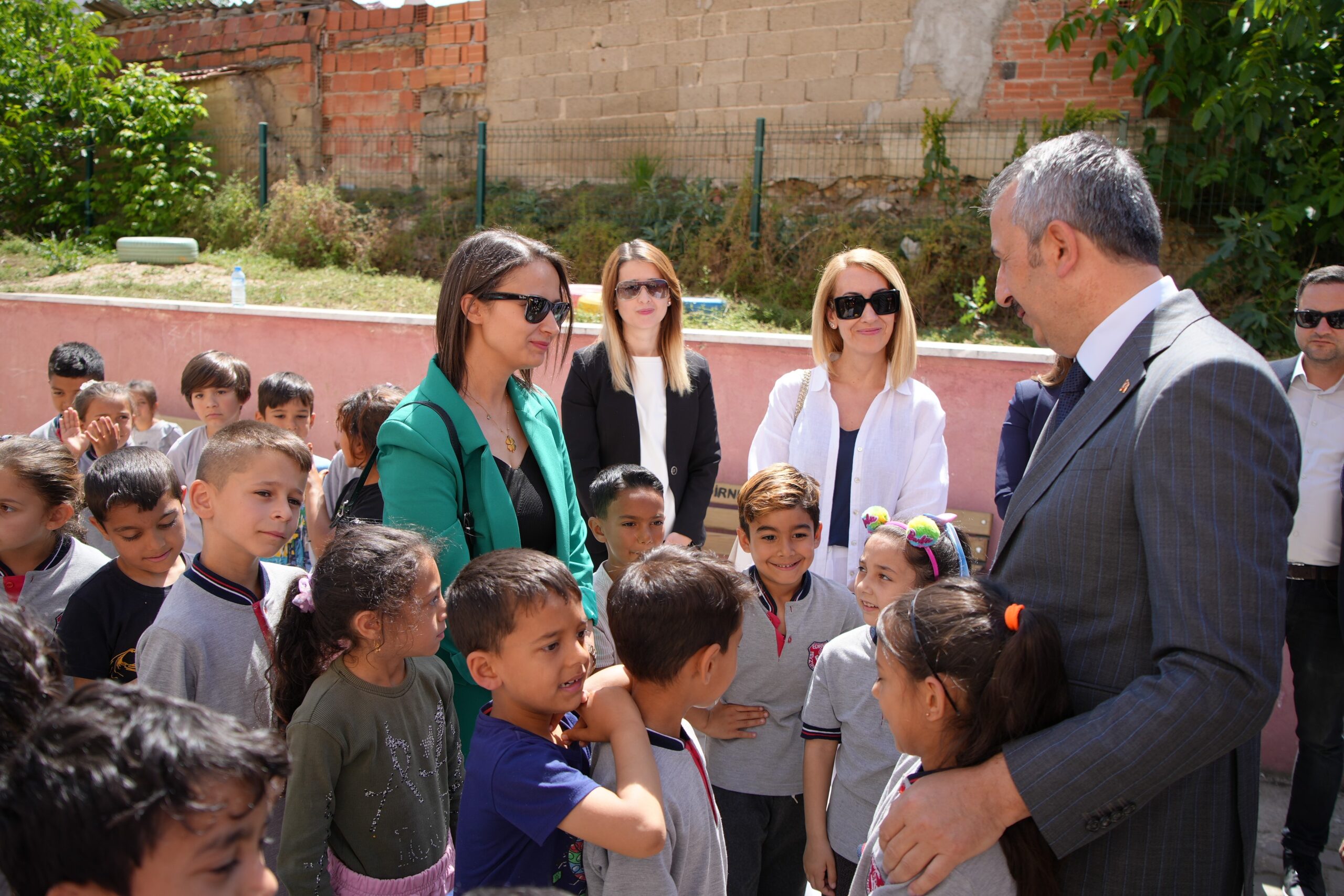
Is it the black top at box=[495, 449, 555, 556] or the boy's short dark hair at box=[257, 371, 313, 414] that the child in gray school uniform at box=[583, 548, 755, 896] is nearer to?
the black top at box=[495, 449, 555, 556]

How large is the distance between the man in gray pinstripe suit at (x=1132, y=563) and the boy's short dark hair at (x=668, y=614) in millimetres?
503

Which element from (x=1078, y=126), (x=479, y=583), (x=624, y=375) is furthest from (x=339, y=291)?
(x=479, y=583)

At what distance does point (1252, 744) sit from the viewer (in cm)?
157

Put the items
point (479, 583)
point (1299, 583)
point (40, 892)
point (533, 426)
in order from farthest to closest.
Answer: point (1299, 583)
point (533, 426)
point (479, 583)
point (40, 892)

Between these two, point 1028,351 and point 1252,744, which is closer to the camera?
point 1252,744

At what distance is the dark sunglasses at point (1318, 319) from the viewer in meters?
3.32

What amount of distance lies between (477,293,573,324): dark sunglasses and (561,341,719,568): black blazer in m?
1.29

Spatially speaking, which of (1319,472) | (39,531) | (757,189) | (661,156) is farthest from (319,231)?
(1319,472)

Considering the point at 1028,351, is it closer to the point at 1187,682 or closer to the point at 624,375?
the point at 624,375

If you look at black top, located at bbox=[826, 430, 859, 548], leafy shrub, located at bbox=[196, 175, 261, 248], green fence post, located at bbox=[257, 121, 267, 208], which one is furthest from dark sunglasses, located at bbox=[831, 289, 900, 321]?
green fence post, located at bbox=[257, 121, 267, 208]

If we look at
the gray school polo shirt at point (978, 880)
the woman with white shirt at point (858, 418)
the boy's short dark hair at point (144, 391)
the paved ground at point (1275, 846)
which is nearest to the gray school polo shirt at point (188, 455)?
the boy's short dark hair at point (144, 391)

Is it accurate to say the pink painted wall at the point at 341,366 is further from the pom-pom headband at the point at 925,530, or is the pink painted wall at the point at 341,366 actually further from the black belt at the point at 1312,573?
the pom-pom headband at the point at 925,530

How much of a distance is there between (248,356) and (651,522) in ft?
18.0

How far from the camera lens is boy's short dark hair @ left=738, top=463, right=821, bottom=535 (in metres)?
2.75
